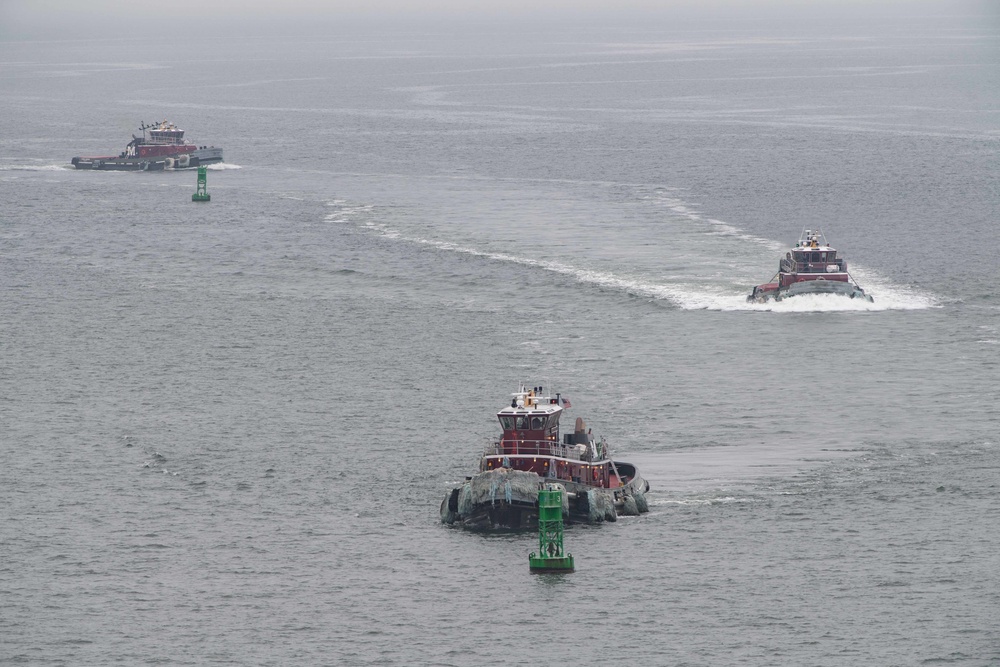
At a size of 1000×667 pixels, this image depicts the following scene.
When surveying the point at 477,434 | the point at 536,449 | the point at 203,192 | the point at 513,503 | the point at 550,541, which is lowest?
the point at 550,541

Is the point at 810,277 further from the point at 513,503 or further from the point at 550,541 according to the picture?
the point at 550,541

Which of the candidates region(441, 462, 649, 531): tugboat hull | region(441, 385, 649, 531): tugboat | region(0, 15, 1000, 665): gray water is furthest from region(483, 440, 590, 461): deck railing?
region(0, 15, 1000, 665): gray water

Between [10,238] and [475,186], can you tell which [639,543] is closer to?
[10,238]

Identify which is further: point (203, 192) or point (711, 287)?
point (203, 192)

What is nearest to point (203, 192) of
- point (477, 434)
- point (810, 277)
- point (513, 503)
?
point (810, 277)

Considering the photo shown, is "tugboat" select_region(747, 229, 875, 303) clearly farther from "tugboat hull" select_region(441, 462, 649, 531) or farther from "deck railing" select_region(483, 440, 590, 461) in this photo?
"tugboat hull" select_region(441, 462, 649, 531)

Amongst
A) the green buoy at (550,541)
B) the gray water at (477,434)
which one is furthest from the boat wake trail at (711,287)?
the green buoy at (550,541)

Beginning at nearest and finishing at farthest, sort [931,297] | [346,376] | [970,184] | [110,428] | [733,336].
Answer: [110,428]
[346,376]
[733,336]
[931,297]
[970,184]

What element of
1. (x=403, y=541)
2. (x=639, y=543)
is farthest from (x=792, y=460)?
→ (x=403, y=541)
